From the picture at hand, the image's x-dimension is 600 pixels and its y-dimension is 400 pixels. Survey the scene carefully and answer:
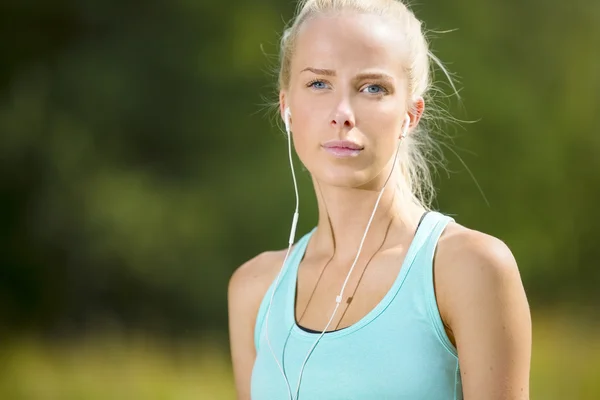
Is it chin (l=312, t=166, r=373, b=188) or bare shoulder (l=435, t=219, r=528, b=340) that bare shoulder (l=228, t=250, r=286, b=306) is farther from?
bare shoulder (l=435, t=219, r=528, b=340)

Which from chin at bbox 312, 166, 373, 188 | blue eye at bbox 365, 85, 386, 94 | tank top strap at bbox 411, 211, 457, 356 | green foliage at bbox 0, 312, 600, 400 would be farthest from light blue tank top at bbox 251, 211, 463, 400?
green foliage at bbox 0, 312, 600, 400

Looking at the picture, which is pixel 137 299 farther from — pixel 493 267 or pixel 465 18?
pixel 493 267

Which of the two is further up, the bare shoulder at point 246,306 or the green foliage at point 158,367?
the bare shoulder at point 246,306

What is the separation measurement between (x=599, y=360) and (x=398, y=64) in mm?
2686

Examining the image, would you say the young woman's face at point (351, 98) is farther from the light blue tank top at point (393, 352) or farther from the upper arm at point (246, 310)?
the upper arm at point (246, 310)

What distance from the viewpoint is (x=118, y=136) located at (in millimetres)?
4219

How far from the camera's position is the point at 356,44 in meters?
1.58

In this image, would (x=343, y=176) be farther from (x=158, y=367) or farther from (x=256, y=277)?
(x=158, y=367)

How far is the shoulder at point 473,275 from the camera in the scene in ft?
4.61

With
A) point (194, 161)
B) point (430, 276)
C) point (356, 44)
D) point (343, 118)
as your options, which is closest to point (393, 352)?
point (430, 276)

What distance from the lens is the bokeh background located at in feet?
13.5

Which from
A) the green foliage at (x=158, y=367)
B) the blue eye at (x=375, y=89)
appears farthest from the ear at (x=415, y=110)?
the green foliage at (x=158, y=367)

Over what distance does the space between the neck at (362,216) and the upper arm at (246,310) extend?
7.9 inches

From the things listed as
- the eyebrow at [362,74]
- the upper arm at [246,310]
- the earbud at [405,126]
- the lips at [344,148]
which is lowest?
the upper arm at [246,310]
